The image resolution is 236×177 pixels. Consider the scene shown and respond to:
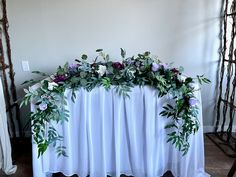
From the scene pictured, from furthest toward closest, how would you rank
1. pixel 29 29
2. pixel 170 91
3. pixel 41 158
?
pixel 29 29 < pixel 41 158 < pixel 170 91

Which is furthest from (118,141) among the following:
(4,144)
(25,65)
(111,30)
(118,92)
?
(25,65)

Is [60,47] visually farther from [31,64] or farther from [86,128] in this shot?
[86,128]

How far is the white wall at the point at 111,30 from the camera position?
2432 mm

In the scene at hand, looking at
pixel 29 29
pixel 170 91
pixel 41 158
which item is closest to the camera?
pixel 170 91

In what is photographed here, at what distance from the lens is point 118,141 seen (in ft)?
5.89

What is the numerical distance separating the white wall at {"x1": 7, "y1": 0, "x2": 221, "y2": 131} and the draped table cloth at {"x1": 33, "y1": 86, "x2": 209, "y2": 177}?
0.94m

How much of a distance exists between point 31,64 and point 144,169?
169 cm

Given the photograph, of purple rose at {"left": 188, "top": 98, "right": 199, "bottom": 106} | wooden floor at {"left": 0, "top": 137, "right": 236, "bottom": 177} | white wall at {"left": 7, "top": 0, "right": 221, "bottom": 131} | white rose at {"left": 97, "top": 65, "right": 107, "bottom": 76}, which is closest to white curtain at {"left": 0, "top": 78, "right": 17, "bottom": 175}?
wooden floor at {"left": 0, "top": 137, "right": 236, "bottom": 177}

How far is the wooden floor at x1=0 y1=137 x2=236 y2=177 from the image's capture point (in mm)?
2066

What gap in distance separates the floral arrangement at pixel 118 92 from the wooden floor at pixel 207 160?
19.9 inches

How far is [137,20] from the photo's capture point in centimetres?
247

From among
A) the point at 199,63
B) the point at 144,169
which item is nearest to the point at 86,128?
the point at 144,169

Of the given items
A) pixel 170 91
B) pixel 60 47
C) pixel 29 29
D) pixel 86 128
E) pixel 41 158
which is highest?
pixel 29 29

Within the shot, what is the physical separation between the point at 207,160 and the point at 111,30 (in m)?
1.71
